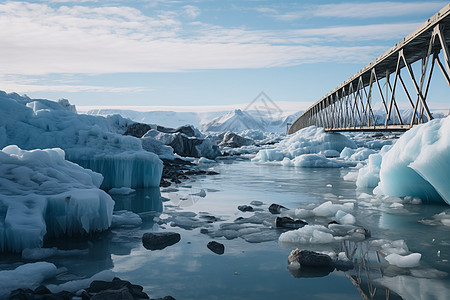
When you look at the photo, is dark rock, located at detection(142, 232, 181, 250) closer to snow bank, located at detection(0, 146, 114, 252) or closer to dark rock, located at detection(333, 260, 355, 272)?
snow bank, located at detection(0, 146, 114, 252)

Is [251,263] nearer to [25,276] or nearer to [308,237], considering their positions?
[308,237]

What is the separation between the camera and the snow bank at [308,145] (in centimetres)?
3943

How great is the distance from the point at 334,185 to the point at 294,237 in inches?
451

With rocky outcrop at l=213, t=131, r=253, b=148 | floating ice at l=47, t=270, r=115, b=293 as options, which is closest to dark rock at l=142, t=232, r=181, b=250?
floating ice at l=47, t=270, r=115, b=293

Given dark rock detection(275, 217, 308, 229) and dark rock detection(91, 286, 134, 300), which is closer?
dark rock detection(91, 286, 134, 300)

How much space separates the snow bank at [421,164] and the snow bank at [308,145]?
82.6 feet

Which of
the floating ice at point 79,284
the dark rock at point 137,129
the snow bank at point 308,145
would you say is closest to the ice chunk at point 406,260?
the floating ice at point 79,284

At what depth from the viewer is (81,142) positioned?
53.5 ft

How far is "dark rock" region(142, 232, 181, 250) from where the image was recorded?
26.1ft

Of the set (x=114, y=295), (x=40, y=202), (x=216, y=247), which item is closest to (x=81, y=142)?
(x=40, y=202)

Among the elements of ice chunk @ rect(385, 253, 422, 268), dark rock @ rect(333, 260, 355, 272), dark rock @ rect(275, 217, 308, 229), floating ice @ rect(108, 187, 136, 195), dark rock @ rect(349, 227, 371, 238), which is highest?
ice chunk @ rect(385, 253, 422, 268)

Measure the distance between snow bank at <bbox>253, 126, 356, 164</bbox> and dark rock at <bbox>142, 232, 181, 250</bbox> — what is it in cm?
3109

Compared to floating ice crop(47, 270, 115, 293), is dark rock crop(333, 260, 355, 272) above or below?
above

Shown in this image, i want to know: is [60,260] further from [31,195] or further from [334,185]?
[334,185]
